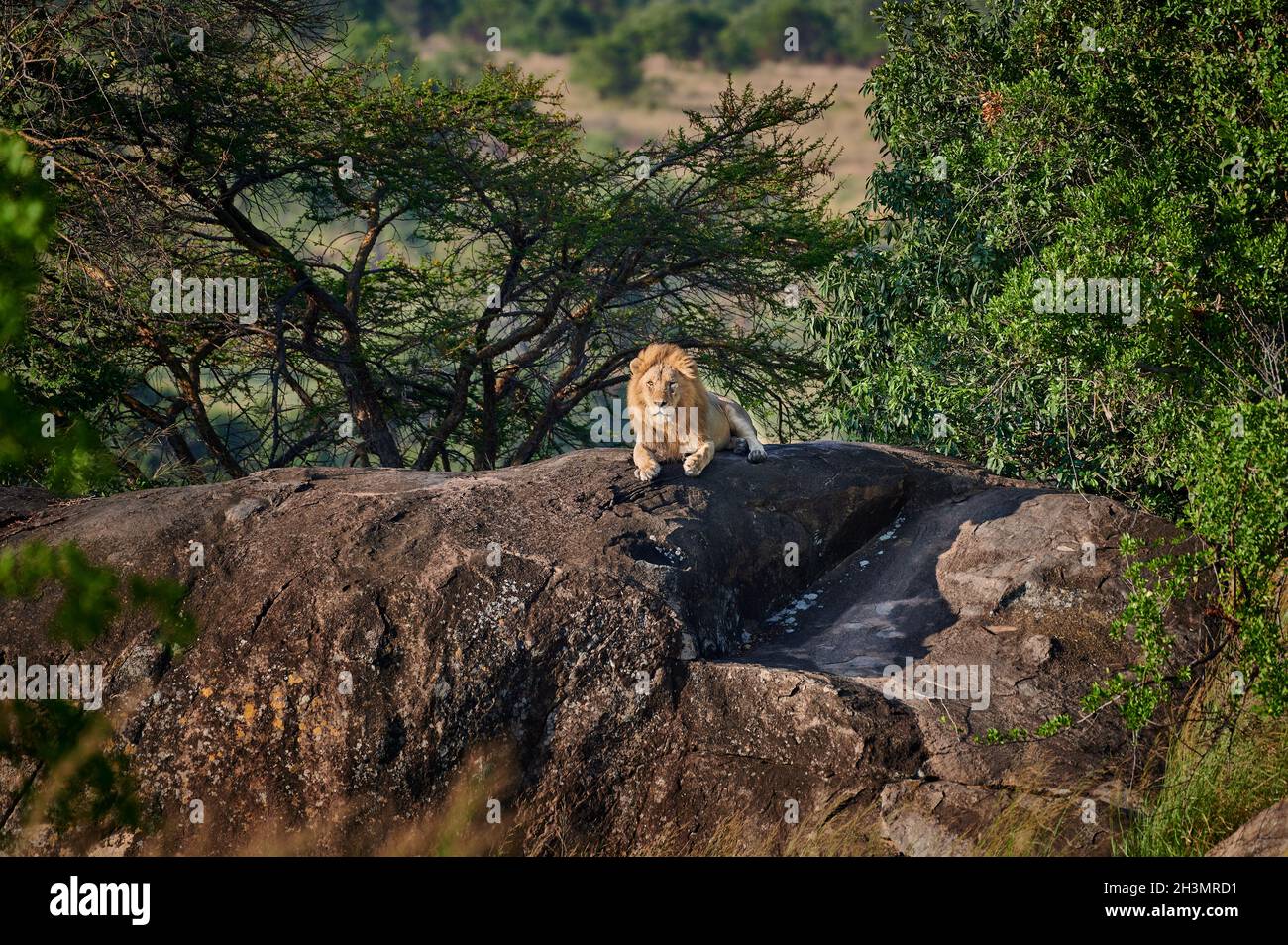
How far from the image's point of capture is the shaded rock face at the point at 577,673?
8688 millimetres

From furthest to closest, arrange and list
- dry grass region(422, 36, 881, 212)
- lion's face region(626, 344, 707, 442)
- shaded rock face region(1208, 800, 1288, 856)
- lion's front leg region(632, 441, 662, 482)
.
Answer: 1. dry grass region(422, 36, 881, 212)
2. lion's face region(626, 344, 707, 442)
3. lion's front leg region(632, 441, 662, 482)
4. shaded rock face region(1208, 800, 1288, 856)

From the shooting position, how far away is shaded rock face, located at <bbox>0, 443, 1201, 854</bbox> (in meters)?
8.69

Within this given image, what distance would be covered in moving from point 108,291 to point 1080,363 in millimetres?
10742

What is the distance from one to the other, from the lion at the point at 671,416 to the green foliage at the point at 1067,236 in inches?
102

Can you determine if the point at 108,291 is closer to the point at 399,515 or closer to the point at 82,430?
the point at 399,515

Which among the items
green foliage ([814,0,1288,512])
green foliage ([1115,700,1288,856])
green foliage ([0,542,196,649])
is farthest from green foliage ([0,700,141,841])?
green foliage ([814,0,1288,512])

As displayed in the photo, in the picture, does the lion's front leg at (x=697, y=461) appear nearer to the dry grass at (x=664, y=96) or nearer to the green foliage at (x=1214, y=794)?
the green foliage at (x=1214, y=794)

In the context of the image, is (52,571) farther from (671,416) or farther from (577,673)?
(671,416)

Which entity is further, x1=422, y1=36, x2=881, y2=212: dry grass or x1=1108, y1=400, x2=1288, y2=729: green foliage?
x1=422, y1=36, x2=881, y2=212: dry grass

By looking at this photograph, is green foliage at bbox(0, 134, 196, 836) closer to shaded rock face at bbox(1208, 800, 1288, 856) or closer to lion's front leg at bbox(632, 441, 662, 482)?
lion's front leg at bbox(632, 441, 662, 482)

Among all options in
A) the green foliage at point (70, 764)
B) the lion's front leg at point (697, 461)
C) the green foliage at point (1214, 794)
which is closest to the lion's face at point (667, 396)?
the lion's front leg at point (697, 461)

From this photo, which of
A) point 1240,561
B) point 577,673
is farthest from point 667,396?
point 1240,561

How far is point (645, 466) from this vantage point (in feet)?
34.9

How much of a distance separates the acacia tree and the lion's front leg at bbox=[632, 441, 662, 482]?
7215mm
